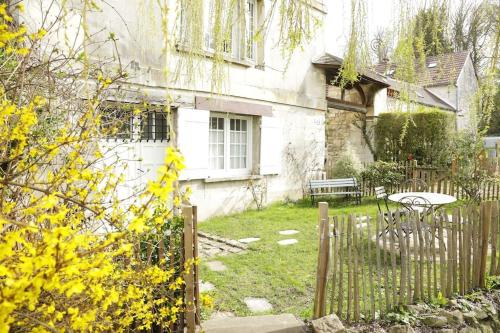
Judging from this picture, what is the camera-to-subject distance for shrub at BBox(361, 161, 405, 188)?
1034cm

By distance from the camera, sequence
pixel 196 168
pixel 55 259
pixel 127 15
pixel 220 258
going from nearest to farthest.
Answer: pixel 55 259, pixel 220 258, pixel 127 15, pixel 196 168

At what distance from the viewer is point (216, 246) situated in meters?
5.94

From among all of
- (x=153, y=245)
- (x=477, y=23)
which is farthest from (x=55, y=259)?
(x=477, y=23)

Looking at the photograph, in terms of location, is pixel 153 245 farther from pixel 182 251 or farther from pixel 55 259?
pixel 55 259

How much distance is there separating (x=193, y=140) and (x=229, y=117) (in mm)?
1444

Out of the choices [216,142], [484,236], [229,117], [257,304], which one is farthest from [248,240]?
[484,236]

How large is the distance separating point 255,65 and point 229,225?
378 centimetres

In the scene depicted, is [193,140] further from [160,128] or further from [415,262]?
[415,262]

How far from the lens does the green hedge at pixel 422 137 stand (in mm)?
11945

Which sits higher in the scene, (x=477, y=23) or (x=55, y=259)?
(x=477, y=23)

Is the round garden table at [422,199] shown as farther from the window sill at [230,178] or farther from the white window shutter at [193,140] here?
the white window shutter at [193,140]

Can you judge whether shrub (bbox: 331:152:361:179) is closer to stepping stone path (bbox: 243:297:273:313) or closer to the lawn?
the lawn

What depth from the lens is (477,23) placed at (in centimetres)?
177

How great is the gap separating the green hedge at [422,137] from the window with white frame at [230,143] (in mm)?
5472
